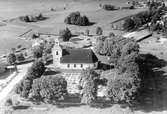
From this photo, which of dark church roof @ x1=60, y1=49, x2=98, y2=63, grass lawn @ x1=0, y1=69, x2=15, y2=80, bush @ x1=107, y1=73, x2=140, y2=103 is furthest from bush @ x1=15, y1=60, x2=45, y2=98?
bush @ x1=107, y1=73, x2=140, y2=103

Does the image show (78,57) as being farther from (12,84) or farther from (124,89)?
(124,89)

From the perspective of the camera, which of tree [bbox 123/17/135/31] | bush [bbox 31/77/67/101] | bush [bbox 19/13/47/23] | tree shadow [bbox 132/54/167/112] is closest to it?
bush [bbox 31/77/67/101]

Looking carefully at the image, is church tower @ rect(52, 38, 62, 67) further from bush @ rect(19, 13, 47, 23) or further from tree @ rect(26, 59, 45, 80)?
bush @ rect(19, 13, 47, 23)

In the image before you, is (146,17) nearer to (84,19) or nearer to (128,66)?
(84,19)

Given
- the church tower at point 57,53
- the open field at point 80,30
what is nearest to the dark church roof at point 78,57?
the church tower at point 57,53

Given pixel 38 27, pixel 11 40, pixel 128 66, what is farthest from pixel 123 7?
pixel 128 66

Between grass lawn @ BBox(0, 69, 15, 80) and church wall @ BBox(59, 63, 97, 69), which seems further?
grass lawn @ BBox(0, 69, 15, 80)
